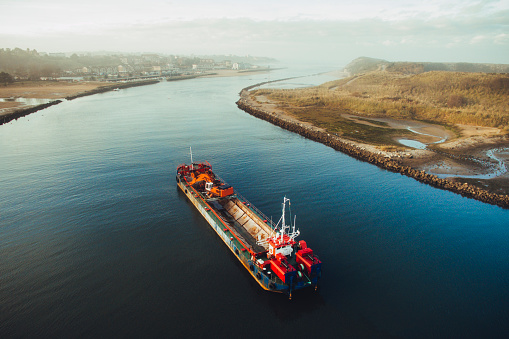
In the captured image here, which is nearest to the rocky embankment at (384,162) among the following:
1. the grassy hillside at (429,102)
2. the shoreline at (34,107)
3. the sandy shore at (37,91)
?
the grassy hillside at (429,102)

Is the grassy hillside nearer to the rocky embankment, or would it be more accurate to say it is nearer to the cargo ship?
the rocky embankment

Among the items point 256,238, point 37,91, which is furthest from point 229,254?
point 37,91

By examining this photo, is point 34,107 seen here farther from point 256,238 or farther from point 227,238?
point 256,238

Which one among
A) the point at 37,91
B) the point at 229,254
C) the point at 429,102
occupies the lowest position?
the point at 229,254

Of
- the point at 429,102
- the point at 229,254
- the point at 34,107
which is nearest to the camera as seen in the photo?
the point at 229,254

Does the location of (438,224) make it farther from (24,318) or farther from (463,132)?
(463,132)

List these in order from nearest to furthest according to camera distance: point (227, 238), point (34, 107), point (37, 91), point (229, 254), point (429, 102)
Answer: point (229, 254), point (227, 238), point (34, 107), point (429, 102), point (37, 91)

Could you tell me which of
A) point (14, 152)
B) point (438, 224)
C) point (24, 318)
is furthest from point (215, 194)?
point (14, 152)

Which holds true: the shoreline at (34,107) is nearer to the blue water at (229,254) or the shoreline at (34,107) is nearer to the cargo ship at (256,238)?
the blue water at (229,254)
